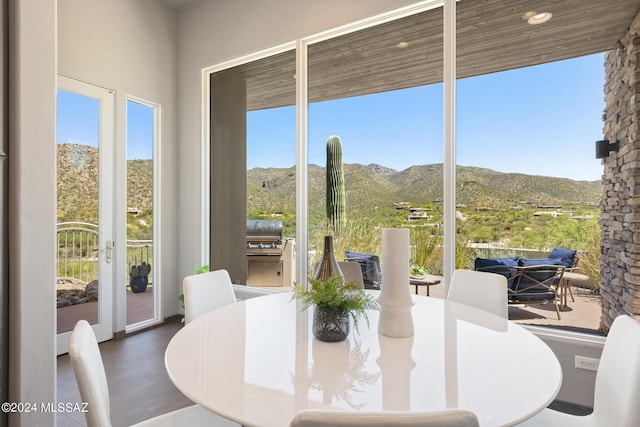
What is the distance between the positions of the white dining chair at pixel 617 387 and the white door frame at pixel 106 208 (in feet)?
11.4

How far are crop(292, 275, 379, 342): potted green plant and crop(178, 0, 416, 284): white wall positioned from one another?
2.62 metres

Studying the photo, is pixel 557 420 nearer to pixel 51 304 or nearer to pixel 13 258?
pixel 51 304

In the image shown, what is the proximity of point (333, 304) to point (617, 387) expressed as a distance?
0.95m

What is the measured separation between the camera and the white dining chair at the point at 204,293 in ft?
6.21

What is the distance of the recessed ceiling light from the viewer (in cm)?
237

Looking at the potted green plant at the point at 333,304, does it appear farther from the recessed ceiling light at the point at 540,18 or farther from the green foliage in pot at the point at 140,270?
the green foliage in pot at the point at 140,270

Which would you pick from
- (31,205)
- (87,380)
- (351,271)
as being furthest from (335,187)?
(87,380)

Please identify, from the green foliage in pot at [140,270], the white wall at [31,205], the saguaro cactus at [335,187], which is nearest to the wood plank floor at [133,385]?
the white wall at [31,205]

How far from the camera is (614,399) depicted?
115 cm

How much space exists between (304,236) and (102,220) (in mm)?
1936

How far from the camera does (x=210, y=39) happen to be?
3883 millimetres

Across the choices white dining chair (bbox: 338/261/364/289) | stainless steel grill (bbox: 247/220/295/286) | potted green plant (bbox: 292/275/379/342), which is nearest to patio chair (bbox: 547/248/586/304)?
white dining chair (bbox: 338/261/364/289)

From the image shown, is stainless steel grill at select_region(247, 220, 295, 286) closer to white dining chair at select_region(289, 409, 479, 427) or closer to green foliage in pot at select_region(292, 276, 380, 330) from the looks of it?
green foliage in pot at select_region(292, 276, 380, 330)

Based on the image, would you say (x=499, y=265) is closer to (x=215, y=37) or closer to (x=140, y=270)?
(x=140, y=270)
